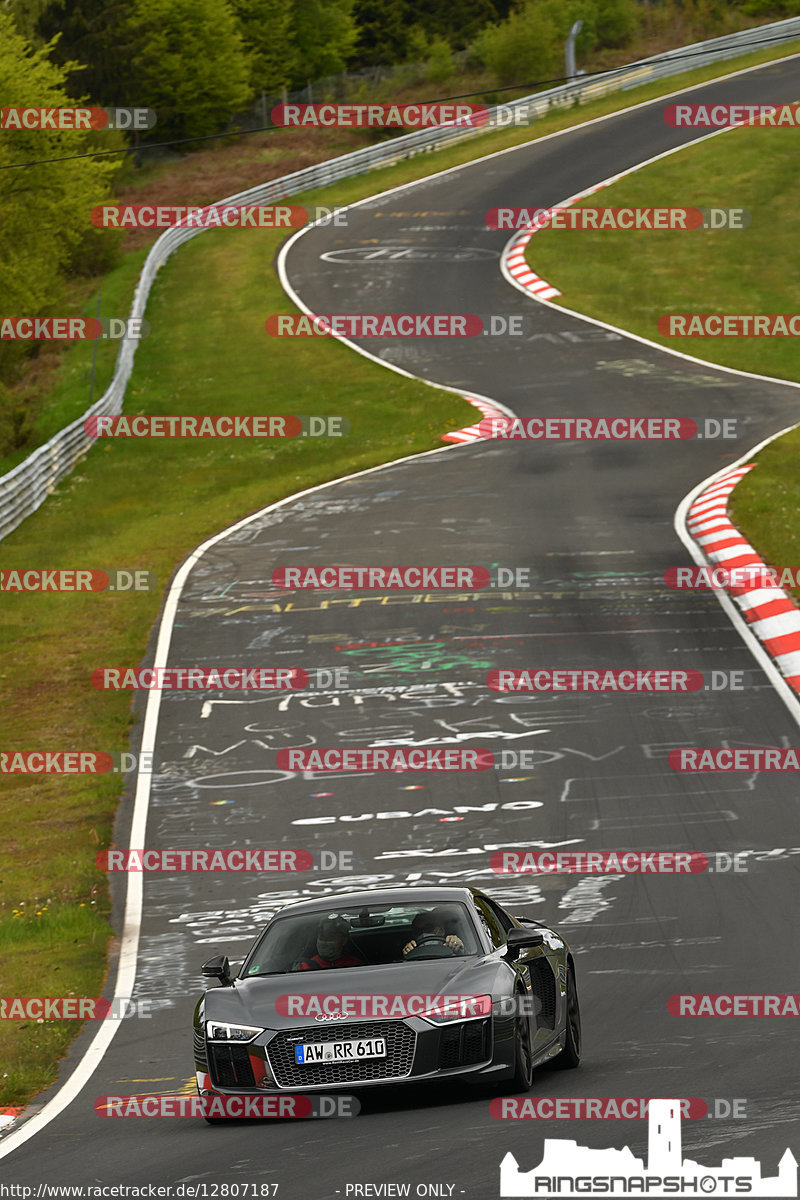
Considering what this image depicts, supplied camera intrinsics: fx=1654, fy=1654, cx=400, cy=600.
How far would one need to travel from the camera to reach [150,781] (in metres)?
18.7

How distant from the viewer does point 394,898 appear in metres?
10.1

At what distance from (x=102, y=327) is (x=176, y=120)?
31757 millimetres

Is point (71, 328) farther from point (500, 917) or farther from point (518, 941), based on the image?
point (518, 941)

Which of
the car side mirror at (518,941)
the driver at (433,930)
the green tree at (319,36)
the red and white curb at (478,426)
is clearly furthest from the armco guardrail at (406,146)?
the car side mirror at (518,941)

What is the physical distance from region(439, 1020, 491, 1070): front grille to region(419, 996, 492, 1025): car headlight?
0.04 metres

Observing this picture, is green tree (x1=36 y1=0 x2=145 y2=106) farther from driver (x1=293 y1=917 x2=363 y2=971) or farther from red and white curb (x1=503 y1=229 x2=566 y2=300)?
driver (x1=293 y1=917 x2=363 y2=971)

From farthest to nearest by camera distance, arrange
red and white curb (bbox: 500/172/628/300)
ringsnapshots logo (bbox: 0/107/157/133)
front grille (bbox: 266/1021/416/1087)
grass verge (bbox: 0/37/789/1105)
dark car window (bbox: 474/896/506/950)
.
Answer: red and white curb (bbox: 500/172/628/300) < ringsnapshots logo (bbox: 0/107/157/133) < grass verge (bbox: 0/37/789/1105) < dark car window (bbox: 474/896/506/950) < front grille (bbox: 266/1021/416/1087)

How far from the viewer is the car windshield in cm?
965

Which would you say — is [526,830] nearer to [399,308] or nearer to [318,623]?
[318,623]

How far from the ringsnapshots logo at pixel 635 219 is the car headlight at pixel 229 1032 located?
153ft

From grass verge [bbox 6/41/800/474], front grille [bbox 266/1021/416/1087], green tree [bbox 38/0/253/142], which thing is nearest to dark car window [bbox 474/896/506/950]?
front grille [bbox 266/1021/416/1087]

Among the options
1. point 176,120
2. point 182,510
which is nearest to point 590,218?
point 182,510

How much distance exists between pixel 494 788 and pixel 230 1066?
340 inches

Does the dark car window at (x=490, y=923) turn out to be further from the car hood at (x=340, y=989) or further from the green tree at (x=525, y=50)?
the green tree at (x=525, y=50)
